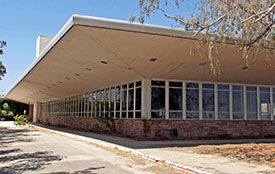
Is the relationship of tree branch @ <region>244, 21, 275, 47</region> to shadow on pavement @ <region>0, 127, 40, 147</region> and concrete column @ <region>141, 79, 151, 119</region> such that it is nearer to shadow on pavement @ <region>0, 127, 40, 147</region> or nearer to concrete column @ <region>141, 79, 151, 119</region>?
concrete column @ <region>141, 79, 151, 119</region>

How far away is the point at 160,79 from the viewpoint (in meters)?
17.1

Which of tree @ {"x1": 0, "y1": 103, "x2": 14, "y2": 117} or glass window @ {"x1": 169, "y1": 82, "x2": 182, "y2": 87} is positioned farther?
tree @ {"x1": 0, "y1": 103, "x2": 14, "y2": 117}

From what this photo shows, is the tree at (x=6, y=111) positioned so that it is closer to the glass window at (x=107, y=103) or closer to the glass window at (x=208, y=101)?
the glass window at (x=107, y=103)

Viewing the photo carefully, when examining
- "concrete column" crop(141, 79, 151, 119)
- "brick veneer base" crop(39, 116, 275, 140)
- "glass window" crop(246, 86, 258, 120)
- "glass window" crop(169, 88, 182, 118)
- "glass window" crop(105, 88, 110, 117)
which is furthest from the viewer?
"glass window" crop(105, 88, 110, 117)

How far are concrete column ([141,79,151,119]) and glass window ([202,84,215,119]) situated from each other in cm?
378

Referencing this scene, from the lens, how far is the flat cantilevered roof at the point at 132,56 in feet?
38.0

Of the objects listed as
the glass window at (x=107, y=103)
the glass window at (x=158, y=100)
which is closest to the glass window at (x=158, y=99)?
the glass window at (x=158, y=100)

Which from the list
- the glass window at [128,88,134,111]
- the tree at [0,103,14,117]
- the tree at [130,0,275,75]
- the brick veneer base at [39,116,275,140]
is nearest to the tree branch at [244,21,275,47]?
the tree at [130,0,275,75]

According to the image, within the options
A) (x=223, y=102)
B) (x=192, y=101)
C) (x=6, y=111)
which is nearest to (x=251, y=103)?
(x=223, y=102)

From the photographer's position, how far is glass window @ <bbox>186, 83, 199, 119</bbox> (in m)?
17.7

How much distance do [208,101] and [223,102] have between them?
119 centimetres

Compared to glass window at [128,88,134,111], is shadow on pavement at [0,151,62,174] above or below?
below

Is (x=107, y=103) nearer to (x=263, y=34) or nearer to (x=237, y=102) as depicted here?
(x=237, y=102)

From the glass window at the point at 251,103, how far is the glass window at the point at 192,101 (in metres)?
4.09
